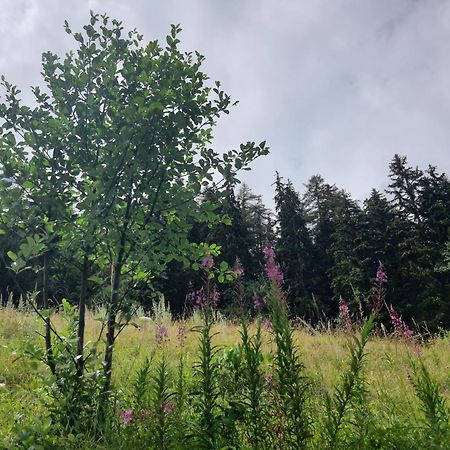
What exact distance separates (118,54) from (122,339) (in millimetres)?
5895

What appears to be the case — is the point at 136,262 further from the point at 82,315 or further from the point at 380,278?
the point at 380,278

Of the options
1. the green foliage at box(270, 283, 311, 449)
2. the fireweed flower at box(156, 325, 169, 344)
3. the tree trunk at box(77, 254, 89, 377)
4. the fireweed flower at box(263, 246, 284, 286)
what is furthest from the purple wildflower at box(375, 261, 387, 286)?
the tree trunk at box(77, 254, 89, 377)

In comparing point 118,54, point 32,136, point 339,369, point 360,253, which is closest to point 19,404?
point 32,136

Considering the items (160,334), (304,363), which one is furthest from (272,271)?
(304,363)

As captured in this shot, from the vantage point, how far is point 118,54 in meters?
3.36

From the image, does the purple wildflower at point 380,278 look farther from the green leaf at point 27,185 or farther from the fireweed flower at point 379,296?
the green leaf at point 27,185

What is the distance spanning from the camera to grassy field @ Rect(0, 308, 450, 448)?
12.7 ft

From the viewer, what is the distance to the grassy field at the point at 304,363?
388 centimetres

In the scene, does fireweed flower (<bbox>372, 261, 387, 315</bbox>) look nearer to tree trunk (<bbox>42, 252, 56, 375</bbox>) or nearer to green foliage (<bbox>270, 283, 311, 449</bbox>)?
green foliage (<bbox>270, 283, 311, 449</bbox>)

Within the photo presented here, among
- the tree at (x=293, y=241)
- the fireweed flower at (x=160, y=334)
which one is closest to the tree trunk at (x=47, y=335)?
the fireweed flower at (x=160, y=334)

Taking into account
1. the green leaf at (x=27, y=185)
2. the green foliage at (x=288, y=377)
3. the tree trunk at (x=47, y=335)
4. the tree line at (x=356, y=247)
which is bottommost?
the green foliage at (x=288, y=377)

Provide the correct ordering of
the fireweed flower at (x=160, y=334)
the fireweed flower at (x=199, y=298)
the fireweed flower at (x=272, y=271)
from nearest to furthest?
the fireweed flower at (x=272, y=271)
the fireweed flower at (x=199, y=298)
the fireweed flower at (x=160, y=334)

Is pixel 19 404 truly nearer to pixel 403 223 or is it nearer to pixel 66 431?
pixel 66 431

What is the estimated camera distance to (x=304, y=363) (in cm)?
610
